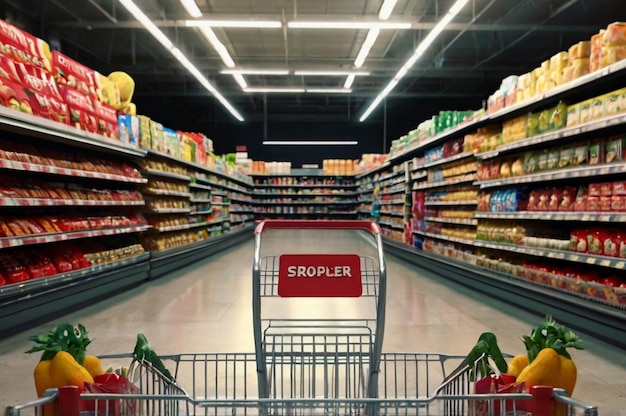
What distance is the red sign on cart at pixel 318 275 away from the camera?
1.32 m

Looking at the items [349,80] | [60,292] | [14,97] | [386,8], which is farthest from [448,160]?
[349,80]

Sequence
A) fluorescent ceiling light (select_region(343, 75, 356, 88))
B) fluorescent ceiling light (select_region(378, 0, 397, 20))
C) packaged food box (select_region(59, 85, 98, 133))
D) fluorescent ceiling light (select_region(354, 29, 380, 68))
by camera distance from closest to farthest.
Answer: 1. packaged food box (select_region(59, 85, 98, 133))
2. fluorescent ceiling light (select_region(378, 0, 397, 20))
3. fluorescent ceiling light (select_region(354, 29, 380, 68))
4. fluorescent ceiling light (select_region(343, 75, 356, 88))

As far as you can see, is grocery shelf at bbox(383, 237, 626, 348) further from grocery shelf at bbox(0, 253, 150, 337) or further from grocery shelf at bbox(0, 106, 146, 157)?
grocery shelf at bbox(0, 106, 146, 157)

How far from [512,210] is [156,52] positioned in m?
11.5

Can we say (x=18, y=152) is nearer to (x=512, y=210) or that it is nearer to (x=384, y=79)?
(x=512, y=210)

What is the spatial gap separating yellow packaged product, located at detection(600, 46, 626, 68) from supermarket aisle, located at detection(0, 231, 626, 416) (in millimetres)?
1949

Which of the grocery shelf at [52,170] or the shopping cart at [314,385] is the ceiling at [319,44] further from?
the shopping cart at [314,385]

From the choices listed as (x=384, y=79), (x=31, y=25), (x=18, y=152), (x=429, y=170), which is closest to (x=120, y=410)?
(x=18, y=152)

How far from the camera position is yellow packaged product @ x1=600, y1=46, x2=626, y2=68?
3.26 meters

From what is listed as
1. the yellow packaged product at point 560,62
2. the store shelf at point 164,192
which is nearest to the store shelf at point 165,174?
the store shelf at point 164,192

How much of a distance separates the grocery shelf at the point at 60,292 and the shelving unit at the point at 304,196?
13079 mm

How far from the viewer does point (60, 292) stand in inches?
149

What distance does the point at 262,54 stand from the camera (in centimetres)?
1349

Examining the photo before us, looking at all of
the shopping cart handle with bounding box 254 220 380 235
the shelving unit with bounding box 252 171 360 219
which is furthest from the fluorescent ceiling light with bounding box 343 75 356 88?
the shopping cart handle with bounding box 254 220 380 235
